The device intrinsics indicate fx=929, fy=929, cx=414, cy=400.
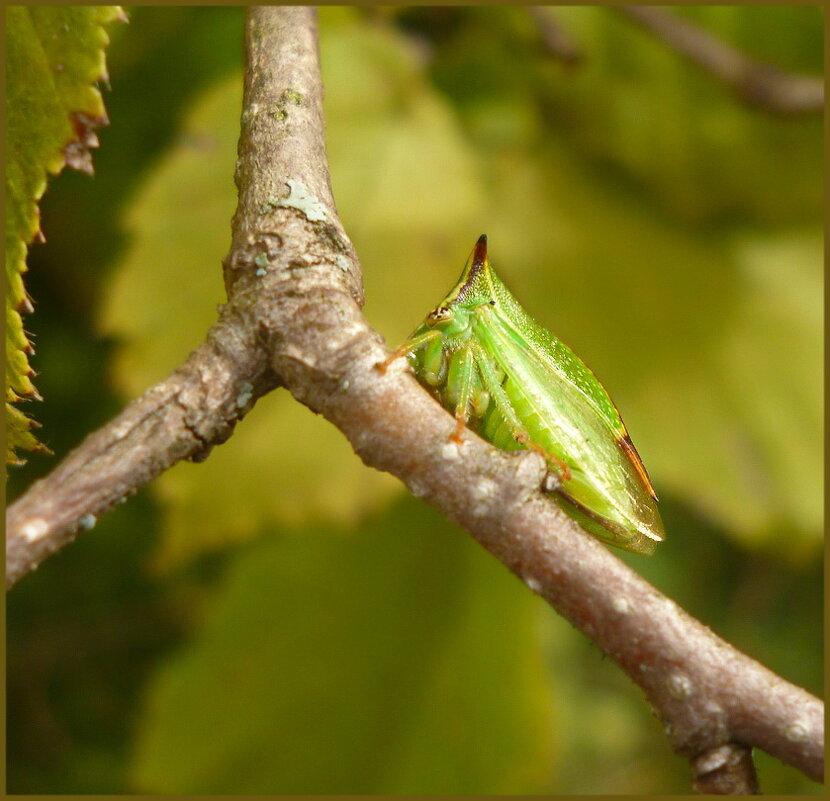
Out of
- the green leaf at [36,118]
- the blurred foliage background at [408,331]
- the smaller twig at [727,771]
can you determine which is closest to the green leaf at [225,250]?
the blurred foliage background at [408,331]

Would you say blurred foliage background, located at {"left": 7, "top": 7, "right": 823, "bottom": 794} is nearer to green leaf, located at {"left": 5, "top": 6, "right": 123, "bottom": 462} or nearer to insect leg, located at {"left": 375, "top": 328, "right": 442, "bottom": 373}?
insect leg, located at {"left": 375, "top": 328, "right": 442, "bottom": 373}

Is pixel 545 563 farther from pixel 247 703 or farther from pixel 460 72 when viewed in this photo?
pixel 460 72

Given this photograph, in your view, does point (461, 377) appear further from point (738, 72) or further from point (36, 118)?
point (738, 72)

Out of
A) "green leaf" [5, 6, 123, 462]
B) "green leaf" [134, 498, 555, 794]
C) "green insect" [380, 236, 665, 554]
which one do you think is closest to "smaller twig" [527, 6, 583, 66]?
"green insect" [380, 236, 665, 554]

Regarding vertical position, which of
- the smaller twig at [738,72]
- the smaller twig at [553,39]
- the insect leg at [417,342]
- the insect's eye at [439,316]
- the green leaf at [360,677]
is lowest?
the green leaf at [360,677]

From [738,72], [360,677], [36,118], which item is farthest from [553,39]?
[360,677]

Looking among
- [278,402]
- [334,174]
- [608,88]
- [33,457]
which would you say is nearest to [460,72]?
[608,88]

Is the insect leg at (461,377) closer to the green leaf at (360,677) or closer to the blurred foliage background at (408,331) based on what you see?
the blurred foliage background at (408,331)
